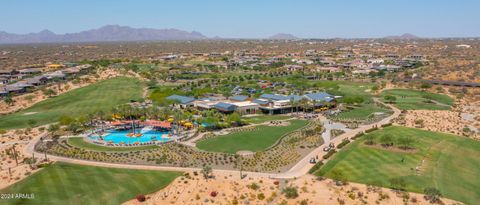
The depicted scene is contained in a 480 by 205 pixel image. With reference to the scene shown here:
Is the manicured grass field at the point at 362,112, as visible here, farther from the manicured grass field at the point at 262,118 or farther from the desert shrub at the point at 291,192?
the desert shrub at the point at 291,192

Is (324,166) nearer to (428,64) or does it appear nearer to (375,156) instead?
(375,156)

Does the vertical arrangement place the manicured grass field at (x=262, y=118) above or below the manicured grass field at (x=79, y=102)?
below

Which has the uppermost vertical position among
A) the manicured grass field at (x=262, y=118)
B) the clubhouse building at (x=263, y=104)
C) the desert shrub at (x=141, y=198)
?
the clubhouse building at (x=263, y=104)

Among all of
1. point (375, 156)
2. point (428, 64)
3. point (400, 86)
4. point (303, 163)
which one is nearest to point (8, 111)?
point (303, 163)

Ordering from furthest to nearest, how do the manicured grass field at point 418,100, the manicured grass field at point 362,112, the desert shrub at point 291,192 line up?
the manicured grass field at point 418,100, the manicured grass field at point 362,112, the desert shrub at point 291,192

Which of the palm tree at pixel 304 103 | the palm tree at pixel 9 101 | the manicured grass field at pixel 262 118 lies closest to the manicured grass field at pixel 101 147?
the manicured grass field at pixel 262 118

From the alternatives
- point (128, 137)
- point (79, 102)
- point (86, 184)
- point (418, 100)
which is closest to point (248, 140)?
point (128, 137)
